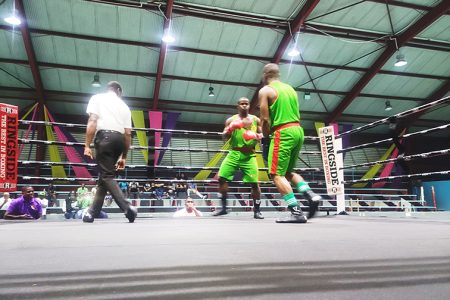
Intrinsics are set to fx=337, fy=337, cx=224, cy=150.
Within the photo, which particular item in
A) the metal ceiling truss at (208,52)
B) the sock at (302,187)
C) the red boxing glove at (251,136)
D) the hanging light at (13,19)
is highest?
the metal ceiling truss at (208,52)

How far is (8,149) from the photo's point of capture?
2.94m

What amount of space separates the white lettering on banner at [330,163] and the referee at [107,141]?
2.49 meters

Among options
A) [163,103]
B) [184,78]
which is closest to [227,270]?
[184,78]

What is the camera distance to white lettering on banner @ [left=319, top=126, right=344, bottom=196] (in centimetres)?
410

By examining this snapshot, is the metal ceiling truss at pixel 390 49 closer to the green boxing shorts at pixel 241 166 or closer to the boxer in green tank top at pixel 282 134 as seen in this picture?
the green boxing shorts at pixel 241 166

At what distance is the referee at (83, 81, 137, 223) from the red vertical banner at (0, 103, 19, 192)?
80cm

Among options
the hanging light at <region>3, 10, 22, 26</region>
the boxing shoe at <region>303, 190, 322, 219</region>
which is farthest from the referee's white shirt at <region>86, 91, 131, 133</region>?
the hanging light at <region>3, 10, 22, 26</region>

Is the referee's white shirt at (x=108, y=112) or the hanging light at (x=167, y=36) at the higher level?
the hanging light at (x=167, y=36)

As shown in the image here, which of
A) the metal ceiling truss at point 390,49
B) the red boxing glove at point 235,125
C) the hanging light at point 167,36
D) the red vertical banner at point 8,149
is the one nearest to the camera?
the red vertical banner at point 8,149

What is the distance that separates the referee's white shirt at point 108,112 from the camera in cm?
265

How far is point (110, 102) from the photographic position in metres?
2.70

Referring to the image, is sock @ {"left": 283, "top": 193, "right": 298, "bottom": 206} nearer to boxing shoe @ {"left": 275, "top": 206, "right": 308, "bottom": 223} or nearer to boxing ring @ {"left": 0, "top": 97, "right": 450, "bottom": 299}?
boxing shoe @ {"left": 275, "top": 206, "right": 308, "bottom": 223}

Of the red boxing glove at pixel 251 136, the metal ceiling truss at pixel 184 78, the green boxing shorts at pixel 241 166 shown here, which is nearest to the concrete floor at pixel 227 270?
the red boxing glove at pixel 251 136

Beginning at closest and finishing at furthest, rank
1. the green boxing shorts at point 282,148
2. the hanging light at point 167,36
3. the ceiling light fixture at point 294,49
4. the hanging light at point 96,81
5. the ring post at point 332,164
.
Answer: the green boxing shorts at point 282,148 < the ring post at point 332,164 < the hanging light at point 167,36 < the ceiling light fixture at point 294,49 < the hanging light at point 96,81
